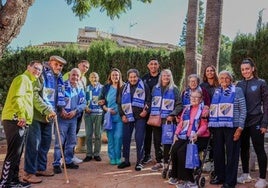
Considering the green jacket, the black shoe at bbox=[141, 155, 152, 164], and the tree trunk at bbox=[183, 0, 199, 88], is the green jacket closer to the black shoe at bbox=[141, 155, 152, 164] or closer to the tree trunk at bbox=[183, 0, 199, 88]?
the black shoe at bbox=[141, 155, 152, 164]

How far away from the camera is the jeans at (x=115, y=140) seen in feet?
25.1

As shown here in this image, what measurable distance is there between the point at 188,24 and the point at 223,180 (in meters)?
5.97

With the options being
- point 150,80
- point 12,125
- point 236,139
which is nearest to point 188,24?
point 150,80

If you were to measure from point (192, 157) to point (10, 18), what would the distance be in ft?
15.4

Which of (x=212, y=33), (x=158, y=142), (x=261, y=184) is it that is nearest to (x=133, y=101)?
(x=158, y=142)

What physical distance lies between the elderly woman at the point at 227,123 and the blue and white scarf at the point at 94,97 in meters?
2.90

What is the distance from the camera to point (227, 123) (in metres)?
5.87

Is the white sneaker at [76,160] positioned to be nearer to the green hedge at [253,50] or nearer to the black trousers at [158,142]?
the black trousers at [158,142]

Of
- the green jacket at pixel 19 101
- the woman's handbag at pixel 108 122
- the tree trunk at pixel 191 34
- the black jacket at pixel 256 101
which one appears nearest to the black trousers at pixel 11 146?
the green jacket at pixel 19 101

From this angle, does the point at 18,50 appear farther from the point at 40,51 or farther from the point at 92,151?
the point at 92,151

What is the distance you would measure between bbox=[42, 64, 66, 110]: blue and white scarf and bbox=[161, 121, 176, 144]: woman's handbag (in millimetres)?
1948

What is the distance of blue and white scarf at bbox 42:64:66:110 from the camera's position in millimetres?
6539

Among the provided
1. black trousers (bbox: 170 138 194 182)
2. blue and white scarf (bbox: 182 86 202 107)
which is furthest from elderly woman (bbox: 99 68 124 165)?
black trousers (bbox: 170 138 194 182)

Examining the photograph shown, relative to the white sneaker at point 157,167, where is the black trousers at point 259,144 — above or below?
above
